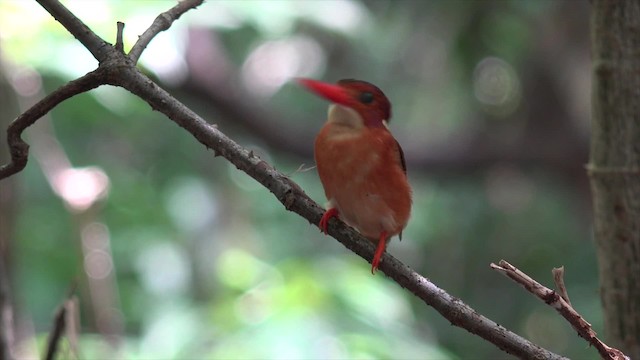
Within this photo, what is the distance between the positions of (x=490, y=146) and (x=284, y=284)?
6.13ft

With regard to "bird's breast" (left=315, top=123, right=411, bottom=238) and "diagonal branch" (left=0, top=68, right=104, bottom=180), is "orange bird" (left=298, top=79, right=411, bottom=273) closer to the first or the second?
"bird's breast" (left=315, top=123, right=411, bottom=238)

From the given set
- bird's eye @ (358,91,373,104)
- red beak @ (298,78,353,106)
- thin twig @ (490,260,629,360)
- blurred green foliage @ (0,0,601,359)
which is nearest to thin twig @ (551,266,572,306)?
thin twig @ (490,260,629,360)

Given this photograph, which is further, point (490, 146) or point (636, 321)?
point (490, 146)

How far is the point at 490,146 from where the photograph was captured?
3555mm

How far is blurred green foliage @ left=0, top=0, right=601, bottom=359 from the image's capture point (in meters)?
2.49

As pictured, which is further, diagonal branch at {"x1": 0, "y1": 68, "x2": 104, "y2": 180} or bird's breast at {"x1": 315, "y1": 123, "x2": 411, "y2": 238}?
bird's breast at {"x1": 315, "y1": 123, "x2": 411, "y2": 238}

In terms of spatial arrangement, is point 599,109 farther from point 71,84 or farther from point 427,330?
point 427,330

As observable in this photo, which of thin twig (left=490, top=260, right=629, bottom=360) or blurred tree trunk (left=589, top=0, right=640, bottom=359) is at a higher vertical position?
blurred tree trunk (left=589, top=0, right=640, bottom=359)

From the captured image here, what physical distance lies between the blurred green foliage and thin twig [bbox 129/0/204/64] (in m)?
0.98

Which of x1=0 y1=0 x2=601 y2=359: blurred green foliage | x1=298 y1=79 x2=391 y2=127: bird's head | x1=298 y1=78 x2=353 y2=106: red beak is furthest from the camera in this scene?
x1=0 y1=0 x2=601 y2=359: blurred green foliage

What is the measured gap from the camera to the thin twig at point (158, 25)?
923mm

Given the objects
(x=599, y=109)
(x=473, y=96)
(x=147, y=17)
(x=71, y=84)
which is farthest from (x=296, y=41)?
(x=71, y=84)

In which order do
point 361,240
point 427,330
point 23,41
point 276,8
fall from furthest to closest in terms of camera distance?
point 427,330 < point 276,8 < point 23,41 < point 361,240

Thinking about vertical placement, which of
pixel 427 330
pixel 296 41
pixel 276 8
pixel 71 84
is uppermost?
pixel 296 41
